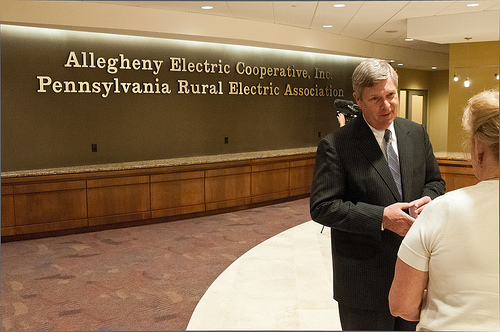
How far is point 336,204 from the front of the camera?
2020 mm

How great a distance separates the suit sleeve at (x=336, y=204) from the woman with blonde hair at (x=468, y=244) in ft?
2.02

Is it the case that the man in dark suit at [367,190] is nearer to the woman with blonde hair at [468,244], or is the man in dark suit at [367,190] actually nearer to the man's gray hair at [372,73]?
the man's gray hair at [372,73]

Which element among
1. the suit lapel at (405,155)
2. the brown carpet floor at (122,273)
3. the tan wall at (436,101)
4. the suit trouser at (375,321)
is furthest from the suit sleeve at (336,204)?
the tan wall at (436,101)

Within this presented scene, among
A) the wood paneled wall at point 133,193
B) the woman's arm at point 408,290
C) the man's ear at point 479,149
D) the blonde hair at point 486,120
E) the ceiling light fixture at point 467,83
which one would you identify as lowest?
the wood paneled wall at point 133,193

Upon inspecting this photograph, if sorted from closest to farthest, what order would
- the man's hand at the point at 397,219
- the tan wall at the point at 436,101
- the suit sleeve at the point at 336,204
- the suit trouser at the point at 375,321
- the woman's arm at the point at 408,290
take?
the woman's arm at the point at 408,290 → the man's hand at the point at 397,219 → the suit sleeve at the point at 336,204 → the suit trouser at the point at 375,321 → the tan wall at the point at 436,101

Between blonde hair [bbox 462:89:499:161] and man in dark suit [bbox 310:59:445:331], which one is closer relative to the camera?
blonde hair [bbox 462:89:499:161]

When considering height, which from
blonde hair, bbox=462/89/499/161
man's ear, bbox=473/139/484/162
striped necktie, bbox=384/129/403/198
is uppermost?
blonde hair, bbox=462/89/499/161

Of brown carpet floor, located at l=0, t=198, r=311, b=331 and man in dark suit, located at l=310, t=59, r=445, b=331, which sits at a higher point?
man in dark suit, located at l=310, t=59, r=445, b=331

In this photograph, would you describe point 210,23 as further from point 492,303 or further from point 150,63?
point 492,303

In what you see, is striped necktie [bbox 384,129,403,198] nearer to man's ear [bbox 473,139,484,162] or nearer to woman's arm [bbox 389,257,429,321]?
woman's arm [bbox 389,257,429,321]

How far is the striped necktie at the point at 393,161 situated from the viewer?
83.0 inches

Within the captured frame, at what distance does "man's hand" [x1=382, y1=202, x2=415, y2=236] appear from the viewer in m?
1.81

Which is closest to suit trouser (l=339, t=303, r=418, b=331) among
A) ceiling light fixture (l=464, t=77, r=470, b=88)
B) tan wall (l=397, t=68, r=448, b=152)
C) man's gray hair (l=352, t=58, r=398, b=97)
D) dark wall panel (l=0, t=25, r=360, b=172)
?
man's gray hair (l=352, t=58, r=398, b=97)

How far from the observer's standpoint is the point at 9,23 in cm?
664
